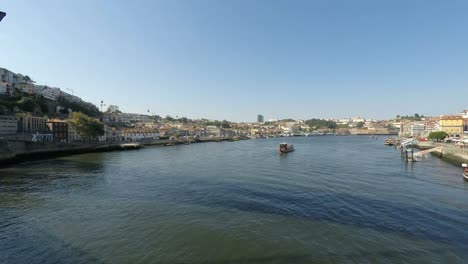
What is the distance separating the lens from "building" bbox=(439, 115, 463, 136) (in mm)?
75312

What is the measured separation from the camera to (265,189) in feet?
57.8

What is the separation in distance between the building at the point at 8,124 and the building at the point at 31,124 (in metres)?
2.17

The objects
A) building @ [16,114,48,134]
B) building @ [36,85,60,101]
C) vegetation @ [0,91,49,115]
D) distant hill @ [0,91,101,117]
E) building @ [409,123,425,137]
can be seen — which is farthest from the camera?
building @ [409,123,425,137]

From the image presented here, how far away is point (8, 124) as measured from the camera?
51.2m

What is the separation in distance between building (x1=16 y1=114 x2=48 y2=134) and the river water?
4606cm

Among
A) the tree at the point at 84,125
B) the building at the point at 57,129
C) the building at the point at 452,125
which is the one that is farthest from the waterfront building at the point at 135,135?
the building at the point at 452,125

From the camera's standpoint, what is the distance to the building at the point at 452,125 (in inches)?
2965

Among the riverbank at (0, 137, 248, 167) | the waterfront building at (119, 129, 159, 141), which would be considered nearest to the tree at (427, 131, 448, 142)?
the riverbank at (0, 137, 248, 167)

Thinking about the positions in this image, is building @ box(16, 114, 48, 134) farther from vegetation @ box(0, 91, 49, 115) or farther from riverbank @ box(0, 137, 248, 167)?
riverbank @ box(0, 137, 248, 167)

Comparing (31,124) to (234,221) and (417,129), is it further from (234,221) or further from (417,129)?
(417,129)

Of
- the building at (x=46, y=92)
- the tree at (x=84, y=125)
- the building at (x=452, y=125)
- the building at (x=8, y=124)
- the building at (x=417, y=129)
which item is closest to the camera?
the building at (x=8, y=124)

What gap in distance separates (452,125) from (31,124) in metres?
117

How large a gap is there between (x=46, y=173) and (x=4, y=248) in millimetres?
18598

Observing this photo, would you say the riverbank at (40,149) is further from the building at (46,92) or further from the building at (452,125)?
the building at (452,125)
